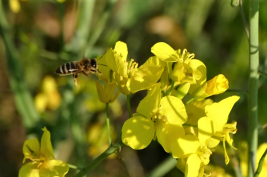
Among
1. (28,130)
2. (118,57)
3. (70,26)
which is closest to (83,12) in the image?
(28,130)

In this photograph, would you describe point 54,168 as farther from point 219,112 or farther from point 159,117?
point 219,112

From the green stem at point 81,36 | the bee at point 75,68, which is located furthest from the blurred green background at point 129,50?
the bee at point 75,68

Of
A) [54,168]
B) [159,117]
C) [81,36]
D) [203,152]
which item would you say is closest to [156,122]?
[159,117]

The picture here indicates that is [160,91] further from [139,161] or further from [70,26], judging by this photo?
[70,26]

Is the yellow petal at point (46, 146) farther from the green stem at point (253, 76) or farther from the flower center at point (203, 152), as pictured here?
the green stem at point (253, 76)

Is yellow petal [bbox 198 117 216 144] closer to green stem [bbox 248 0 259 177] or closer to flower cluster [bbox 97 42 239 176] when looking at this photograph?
flower cluster [bbox 97 42 239 176]
